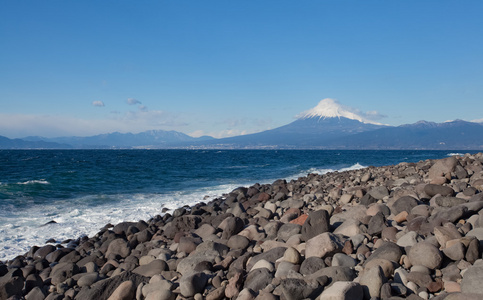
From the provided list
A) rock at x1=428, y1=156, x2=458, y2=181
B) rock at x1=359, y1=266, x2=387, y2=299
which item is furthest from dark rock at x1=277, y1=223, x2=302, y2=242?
rock at x1=428, y1=156, x2=458, y2=181

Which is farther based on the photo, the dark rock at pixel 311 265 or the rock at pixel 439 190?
the rock at pixel 439 190

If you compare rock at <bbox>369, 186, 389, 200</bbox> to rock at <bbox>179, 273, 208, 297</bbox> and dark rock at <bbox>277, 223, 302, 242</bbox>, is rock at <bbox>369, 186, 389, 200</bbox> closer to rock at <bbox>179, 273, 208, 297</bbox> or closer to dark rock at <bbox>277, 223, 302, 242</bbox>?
dark rock at <bbox>277, 223, 302, 242</bbox>

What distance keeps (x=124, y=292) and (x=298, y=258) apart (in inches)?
96.0

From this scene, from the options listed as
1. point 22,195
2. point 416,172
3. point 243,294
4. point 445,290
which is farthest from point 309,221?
point 22,195

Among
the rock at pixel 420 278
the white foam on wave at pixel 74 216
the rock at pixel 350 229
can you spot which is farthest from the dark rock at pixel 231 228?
the white foam on wave at pixel 74 216

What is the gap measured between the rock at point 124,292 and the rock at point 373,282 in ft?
10.2

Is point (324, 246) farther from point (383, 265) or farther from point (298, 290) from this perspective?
point (298, 290)

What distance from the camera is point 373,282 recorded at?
408cm

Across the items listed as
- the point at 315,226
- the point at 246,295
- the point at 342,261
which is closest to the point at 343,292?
the point at 342,261

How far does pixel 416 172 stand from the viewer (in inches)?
478

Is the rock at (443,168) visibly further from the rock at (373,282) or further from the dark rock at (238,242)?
the rock at (373,282)

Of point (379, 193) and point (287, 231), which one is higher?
point (379, 193)

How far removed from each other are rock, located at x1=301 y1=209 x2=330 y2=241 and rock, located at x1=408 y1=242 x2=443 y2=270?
1.86 meters

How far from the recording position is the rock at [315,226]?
629 centimetres
